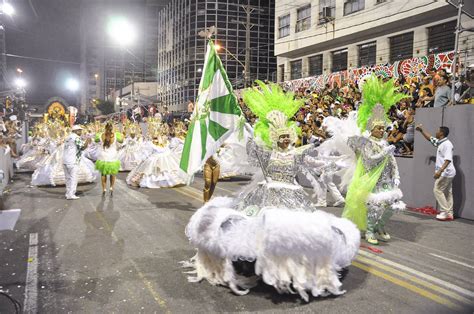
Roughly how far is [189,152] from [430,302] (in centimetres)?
342

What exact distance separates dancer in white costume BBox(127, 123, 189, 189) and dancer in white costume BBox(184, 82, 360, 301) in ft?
24.3

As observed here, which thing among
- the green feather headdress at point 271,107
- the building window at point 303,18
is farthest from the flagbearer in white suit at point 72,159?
the building window at point 303,18

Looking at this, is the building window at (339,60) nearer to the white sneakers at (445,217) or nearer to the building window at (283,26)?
the building window at (283,26)

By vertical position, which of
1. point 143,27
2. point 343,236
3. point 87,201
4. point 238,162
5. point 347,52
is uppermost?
point 143,27

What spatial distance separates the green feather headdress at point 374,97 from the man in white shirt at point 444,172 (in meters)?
2.30

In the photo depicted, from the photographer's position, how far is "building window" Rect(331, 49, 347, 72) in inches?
891

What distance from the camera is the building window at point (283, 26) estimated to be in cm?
2648

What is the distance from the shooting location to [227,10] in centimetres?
4356

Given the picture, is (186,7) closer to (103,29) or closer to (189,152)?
(103,29)

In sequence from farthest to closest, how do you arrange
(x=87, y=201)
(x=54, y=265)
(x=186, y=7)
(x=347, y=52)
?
(x=186, y=7) < (x=347, y=52) < (x=87, y=201) < (x=54, y=265)

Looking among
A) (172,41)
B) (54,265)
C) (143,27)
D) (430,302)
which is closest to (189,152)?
(54,265)

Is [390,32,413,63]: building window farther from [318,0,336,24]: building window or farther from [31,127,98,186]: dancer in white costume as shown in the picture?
[31,127,98,186]: dancer in white costume

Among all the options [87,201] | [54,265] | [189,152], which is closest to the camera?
[54,265]

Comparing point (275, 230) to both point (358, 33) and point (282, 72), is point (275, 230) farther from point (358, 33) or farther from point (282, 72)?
point (282, 72)
